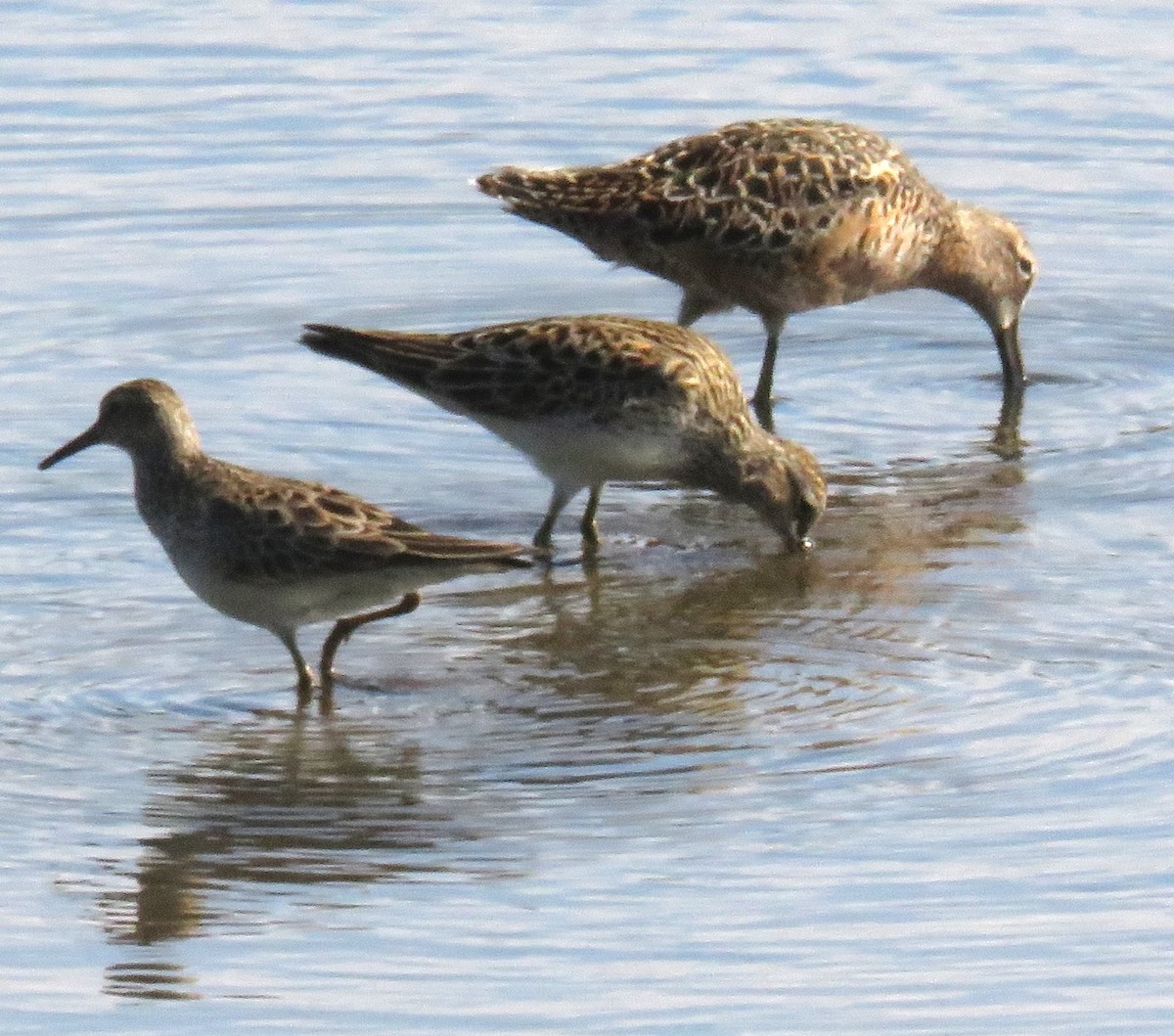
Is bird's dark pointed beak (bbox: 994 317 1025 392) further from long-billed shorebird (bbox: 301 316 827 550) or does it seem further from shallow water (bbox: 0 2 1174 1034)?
long-billed shorebird (bbox: 301 316 827 550)

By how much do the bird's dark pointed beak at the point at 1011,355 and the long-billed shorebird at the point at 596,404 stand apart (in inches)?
112

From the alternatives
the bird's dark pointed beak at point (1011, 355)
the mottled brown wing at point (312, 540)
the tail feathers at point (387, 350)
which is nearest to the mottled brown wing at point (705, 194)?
the bird's dark pointed beak at point (1011, 355)

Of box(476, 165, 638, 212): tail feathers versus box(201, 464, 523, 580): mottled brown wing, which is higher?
box(476, 165, 638, 212): tail feathers

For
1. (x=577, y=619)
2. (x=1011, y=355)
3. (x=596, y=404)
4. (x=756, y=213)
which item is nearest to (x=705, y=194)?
(x=756, y=213)

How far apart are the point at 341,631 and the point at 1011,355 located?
571cm

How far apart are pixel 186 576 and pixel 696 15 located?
440 inches

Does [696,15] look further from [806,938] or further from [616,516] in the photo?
[806,938]

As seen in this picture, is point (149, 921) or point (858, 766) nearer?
point (149, 921)

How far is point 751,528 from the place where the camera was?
12203 millimetres

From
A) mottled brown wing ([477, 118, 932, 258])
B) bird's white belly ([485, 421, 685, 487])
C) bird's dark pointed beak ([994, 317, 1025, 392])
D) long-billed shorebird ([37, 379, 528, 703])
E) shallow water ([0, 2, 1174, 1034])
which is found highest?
mottled brown wing ([477, 118, 932, 258])

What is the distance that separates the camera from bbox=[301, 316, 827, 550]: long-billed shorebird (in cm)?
1145

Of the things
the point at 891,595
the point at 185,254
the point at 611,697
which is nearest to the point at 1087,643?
the point at 891,595

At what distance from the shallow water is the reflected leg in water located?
11 cm

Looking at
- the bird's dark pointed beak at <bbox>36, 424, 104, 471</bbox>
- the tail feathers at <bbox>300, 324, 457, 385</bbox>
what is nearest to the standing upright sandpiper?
the tail feathers at <bbox>300, 324, 457, 385</bbox>
